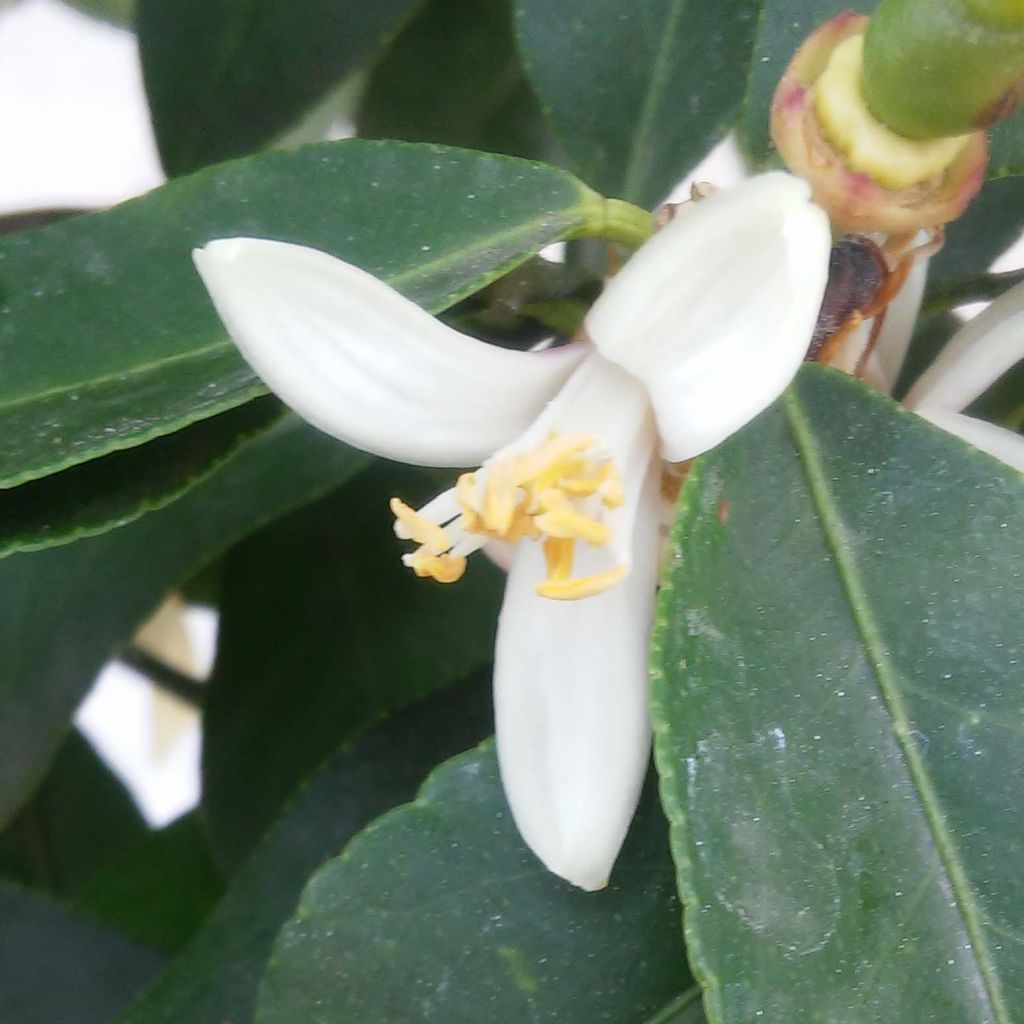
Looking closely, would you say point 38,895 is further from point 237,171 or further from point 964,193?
point 964,193

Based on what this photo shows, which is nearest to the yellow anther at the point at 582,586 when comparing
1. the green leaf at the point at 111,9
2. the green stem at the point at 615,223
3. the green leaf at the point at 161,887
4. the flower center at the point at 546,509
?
the flower center at the point at 546,509

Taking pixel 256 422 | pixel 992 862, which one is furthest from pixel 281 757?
pixel 992 862

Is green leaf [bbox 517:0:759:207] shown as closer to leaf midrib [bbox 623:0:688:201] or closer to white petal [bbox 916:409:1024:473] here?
leaf midrib [bbox 623:0:688:201]

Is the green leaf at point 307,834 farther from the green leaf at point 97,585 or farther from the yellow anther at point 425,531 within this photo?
the yellow anther at point 425,531

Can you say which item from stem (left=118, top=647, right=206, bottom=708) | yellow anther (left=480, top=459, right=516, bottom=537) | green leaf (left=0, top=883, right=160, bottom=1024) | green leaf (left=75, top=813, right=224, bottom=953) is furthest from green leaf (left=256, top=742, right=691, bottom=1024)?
stem (left=118, top=647, right=206, bottom=708)

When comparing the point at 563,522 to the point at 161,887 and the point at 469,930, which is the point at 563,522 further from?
the point at 161,887

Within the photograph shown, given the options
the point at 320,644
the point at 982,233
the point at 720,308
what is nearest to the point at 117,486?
the point at 720,308
